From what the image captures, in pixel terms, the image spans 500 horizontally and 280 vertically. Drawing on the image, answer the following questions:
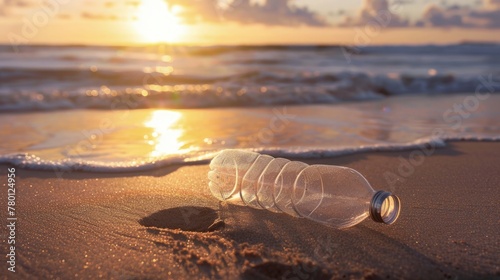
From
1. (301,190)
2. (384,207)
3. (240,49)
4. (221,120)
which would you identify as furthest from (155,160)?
(240,49)

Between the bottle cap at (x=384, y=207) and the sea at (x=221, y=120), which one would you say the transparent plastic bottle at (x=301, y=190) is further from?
the sea at (x=221, y=120)

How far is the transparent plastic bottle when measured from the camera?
8.43ft

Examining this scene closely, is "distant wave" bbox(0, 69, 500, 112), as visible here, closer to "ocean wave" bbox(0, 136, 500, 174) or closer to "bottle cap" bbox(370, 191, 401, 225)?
"ocean wave" bbox(0, 136, 500, 174)

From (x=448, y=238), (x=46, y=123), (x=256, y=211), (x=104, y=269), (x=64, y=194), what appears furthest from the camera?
(x=46, y=123)

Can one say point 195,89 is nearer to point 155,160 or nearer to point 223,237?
point 155,160

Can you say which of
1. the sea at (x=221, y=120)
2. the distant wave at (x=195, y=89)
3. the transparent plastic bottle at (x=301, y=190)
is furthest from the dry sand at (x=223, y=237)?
the distant wave at (x=195, y=89)

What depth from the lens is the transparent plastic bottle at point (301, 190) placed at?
2.57 metres

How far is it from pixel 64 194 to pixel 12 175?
0.69 meters

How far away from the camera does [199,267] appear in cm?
218

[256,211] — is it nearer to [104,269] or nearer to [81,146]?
[104,269]

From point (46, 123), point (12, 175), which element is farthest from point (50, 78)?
point (12, 175)

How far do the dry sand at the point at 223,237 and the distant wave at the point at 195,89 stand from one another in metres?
4.81

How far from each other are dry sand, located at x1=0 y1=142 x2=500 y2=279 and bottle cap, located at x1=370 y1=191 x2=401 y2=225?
4.3 inches

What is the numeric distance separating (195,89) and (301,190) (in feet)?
21.8
